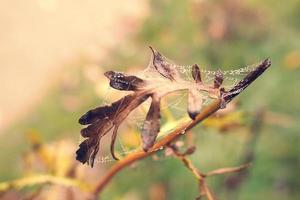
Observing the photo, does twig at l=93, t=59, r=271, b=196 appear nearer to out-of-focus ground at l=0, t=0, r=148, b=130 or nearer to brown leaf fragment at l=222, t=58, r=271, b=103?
brown leaf fragment at l=222, t=58, r=271, b=103

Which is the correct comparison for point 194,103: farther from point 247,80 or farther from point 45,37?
point 45,37

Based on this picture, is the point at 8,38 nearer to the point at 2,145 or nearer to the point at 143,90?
the point at 2,145

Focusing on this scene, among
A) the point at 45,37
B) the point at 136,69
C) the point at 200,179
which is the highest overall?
the point at 45,37

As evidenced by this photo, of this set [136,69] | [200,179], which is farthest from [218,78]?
[136,69]

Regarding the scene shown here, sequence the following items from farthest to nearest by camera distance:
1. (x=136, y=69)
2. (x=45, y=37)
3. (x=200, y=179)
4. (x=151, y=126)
Result: (x=45, y=37), (x=136, y=69), (x=200, y=179), (x=151, y=126)

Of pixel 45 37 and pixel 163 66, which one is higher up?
pixel 45 37

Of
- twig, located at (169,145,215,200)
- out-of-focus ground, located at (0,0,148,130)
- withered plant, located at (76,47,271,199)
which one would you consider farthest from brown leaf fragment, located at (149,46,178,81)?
out-of-focus ground, located at (0,0,148,130)

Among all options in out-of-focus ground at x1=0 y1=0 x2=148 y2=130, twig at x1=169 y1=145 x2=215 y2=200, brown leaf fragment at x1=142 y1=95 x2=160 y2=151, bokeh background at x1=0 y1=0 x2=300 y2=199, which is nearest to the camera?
brown leaf fragment at x1=142 y1=95 x2=160 y2=151
